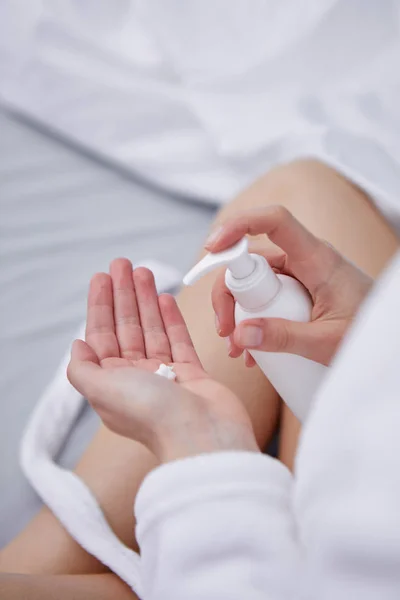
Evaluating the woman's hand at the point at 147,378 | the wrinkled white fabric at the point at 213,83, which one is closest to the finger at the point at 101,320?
the woman's hand at the point at 147,378

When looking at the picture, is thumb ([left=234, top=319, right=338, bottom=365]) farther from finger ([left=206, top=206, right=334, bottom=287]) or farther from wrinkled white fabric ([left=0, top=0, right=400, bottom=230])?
wrinkled white fabric ([left=0, top=0, right=400, bottom=230])

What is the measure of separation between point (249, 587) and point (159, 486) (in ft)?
0.23

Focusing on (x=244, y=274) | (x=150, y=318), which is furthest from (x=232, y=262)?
(x=150, y=318)

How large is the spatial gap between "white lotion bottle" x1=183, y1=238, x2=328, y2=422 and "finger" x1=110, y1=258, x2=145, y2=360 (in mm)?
89

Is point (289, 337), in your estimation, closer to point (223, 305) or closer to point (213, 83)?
point (223, 305)

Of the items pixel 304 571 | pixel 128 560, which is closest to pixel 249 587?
pixel 304 571

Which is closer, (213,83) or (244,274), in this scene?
(244,274)

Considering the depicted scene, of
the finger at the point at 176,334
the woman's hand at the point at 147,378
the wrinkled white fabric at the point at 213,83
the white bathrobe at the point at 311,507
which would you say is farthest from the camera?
the wrinkled white fabric at the point at 213,83

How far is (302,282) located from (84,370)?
176 mm

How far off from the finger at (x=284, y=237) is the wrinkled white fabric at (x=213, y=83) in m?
0.25

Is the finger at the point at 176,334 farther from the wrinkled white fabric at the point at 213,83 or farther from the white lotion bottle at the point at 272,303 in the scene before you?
the wrinkled white fabric at the point at 213,83

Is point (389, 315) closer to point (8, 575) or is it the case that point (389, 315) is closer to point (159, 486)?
point (159, 486)

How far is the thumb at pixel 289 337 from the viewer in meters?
0.41

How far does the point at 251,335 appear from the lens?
0.41 metres
